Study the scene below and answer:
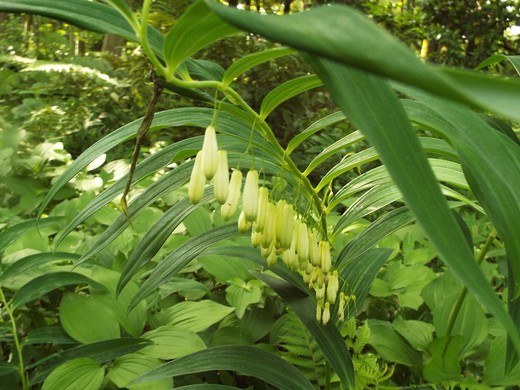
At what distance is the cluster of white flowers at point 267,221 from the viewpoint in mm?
436

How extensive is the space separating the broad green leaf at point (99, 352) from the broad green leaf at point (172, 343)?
1 cm

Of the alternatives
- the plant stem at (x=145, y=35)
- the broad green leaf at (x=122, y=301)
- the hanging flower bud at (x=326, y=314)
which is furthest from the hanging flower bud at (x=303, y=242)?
the broad green leaf at (x=122, y=301)

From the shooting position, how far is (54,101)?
3516 millimetres

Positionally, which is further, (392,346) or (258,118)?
(392,346)

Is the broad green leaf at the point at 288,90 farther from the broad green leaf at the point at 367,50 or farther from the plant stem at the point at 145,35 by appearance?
the broad green leaf at the point at 367,50

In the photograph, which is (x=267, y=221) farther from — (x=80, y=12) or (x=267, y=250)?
(x=80, y=12)

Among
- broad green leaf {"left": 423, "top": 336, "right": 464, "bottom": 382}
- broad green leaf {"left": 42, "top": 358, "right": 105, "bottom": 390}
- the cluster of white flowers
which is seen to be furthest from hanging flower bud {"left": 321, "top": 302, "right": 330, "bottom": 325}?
broad green leaf {"left": 42, "top": 358, "right": 105, "bottom": 390}

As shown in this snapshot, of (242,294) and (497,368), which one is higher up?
(242,294)

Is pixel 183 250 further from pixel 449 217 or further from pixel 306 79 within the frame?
pixel 449 217

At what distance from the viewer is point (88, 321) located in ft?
2.52

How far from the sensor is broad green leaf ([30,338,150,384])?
2.40 ft

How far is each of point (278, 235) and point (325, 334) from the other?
8.4 inches

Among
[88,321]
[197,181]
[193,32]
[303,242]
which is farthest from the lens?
[88,321]

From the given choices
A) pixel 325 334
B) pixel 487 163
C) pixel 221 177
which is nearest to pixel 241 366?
pixel 325 334
